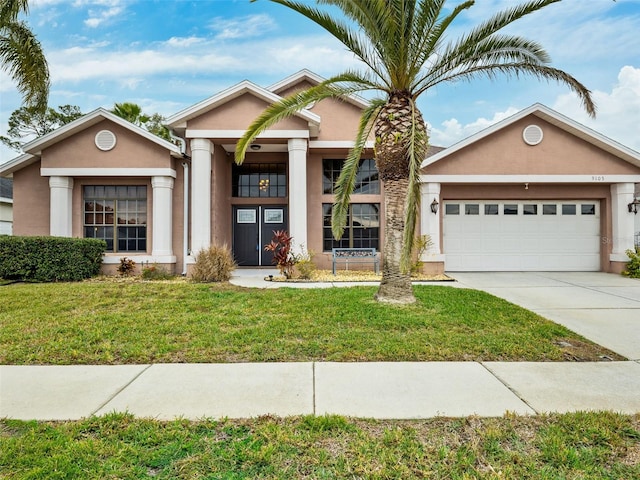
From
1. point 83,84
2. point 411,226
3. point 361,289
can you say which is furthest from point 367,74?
point 83,84

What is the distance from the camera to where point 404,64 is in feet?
23.3

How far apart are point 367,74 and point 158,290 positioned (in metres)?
7.02

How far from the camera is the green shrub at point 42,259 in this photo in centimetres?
1048

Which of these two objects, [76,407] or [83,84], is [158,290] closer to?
[76,407]

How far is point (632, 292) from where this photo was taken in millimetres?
9242

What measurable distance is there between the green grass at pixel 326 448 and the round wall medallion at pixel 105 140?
36.5 ft

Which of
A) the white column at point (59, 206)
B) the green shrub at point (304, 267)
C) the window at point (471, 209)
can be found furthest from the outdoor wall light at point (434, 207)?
the white column at point (59, 206)

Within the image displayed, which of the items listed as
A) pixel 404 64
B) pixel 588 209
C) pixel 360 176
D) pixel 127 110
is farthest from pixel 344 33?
pixel 127 110

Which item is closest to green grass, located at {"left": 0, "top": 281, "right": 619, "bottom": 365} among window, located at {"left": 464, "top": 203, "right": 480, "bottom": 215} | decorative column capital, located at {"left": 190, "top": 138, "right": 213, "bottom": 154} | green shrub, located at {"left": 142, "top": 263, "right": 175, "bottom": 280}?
green shrub, located at {"left": 142, "top": 263, "right": 175, "bottom": 280}

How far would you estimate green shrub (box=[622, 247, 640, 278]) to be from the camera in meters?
12.0

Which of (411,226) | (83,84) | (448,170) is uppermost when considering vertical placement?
(83,84)

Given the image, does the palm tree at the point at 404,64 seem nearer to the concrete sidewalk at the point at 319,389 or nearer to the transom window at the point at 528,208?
the concrete sidewalk at the point at 319,389

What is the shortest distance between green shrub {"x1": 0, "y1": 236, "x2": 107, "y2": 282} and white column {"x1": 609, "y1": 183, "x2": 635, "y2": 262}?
17.5 m

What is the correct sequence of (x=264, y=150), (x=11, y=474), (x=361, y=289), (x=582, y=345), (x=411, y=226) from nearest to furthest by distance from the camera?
(x=11, y=474) → (x=582, y=345) → (x=411, y=226) → (x=361, y=289) → (x=264, y=150)
